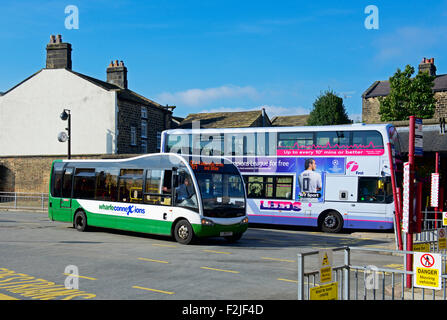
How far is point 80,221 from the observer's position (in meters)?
19.2

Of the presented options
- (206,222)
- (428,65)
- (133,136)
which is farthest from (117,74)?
(428,65)

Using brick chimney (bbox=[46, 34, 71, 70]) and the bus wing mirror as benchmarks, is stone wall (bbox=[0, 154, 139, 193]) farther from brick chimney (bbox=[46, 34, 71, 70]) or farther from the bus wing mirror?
the bus wing mirror

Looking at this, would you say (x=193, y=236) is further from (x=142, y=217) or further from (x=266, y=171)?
(x=266, y=171)

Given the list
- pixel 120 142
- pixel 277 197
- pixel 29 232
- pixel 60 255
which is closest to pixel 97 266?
pixel 60 255

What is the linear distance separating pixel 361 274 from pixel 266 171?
35.5 ft

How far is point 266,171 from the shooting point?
21672mm

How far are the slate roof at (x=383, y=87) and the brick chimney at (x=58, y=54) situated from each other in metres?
34.8

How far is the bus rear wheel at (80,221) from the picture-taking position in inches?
743

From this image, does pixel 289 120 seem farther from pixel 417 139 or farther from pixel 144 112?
pixel 417 139

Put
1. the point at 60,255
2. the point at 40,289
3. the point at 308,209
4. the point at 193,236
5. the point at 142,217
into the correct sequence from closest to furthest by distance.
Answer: the point at 40,289 < the point at 60,255 < the point at 193,236 < the point at 142,217 < the point at 308,209

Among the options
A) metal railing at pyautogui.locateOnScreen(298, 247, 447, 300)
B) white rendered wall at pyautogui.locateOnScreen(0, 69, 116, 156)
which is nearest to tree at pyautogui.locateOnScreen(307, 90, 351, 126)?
white rendered wall at pyautogui.locateOnScreen(0, 69, 116, 156)

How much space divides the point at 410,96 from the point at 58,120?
3079cm

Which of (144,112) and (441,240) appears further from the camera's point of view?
(144,112)

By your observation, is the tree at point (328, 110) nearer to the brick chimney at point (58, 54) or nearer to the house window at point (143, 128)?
the house window at point (143, 128)
